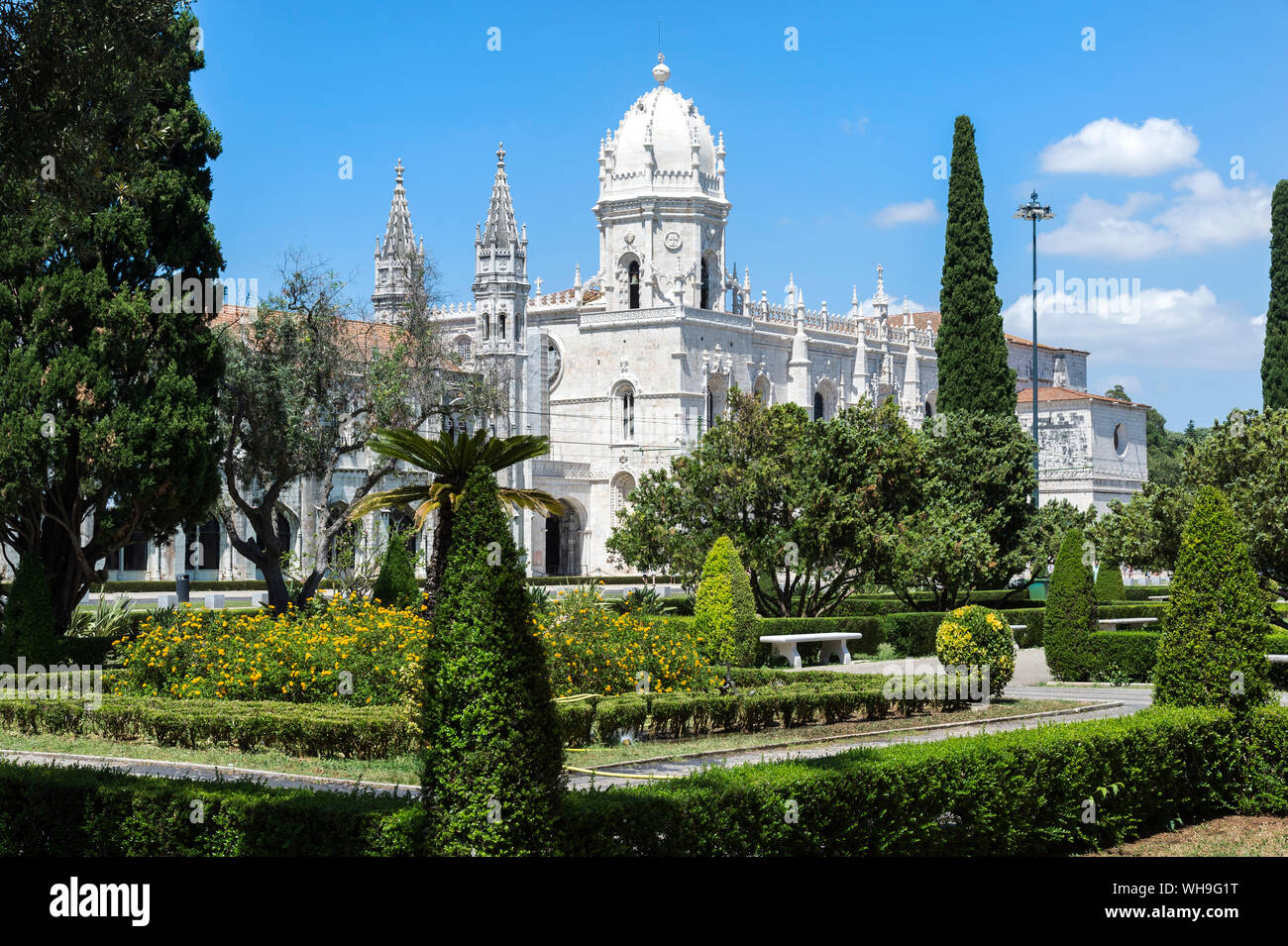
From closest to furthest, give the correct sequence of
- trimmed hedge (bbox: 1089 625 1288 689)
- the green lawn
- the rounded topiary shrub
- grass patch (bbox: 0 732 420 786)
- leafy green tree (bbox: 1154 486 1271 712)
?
1. leafy green tree (bbox: 1154 486 1271 712)
2. grass patch (bbox: 0 732 420 786)
3. the green lawn
4. the rounded topiary shrub
5. trimmed hedge (bbox: 1089 625 1288 689)

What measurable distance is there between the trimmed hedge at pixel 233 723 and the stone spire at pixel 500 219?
44.6 m

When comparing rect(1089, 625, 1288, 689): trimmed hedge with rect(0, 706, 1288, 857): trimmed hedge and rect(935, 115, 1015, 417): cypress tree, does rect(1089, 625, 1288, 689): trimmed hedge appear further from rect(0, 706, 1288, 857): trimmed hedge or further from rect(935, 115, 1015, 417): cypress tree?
rect(935, 115, 1015, 417): cypress tree

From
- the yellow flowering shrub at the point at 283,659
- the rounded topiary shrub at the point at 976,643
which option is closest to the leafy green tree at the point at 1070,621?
the rounded topiary shrub at the point at 976,643

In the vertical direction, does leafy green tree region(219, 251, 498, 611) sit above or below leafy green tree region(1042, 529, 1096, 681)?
above

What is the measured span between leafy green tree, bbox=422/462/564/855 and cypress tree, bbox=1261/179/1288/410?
41.1 m

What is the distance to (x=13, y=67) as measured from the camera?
1126 cm

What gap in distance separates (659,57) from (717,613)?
1840 inches

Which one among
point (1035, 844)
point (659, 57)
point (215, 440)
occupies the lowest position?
point (1035, 844)

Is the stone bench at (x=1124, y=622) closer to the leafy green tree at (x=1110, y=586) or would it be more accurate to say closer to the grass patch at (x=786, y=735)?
the leafy green tree at (x=1110, y=586)

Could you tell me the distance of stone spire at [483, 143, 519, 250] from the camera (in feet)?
195

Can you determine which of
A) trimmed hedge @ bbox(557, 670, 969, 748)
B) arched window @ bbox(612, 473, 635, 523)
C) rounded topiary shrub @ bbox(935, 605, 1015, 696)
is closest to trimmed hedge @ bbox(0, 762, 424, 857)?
trimmed hedge @ bbox(557, 670, 969, 748)

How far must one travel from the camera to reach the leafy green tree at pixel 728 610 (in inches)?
954
